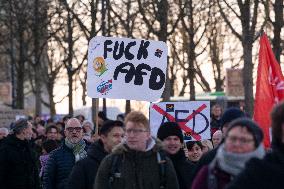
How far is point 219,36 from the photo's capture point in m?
49.3

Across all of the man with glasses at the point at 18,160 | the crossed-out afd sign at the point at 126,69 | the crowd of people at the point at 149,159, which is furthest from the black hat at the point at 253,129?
the man with glasses at the point at 18,160

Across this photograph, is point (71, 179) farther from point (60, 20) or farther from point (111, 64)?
point (60, 20)

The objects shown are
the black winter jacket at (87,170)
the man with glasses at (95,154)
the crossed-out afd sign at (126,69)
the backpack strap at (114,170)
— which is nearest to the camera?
the backpack strap at (114,170)

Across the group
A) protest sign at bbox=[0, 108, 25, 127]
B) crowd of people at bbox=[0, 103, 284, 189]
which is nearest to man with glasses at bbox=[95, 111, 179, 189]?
crowd of people at bbox=[0, 103, 284, 189]

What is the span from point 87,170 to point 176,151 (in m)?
0.89

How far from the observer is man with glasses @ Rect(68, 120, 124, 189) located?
8.81 meters

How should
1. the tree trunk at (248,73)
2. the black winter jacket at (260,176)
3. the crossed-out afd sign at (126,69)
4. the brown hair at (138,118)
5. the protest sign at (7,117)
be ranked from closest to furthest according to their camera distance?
the black winter jacket at (260,176)
the brown hair at (138,118)
the crossed-out afd sign at (126,69)
the tree trunk at (248,73)
the protest sign at (7,117)

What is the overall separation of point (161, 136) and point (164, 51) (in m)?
3.99

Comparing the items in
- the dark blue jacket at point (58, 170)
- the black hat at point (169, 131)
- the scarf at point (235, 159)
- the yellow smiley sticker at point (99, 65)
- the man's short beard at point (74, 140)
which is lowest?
the dark blue jacket at point (58, 170)

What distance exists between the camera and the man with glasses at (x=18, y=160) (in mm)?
12172

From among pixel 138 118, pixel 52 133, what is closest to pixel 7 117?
pixel 52 133

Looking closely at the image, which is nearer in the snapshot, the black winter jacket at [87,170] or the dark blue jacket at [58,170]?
the black winter jacket at [87,170]

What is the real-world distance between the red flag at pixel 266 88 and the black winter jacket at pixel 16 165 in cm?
330

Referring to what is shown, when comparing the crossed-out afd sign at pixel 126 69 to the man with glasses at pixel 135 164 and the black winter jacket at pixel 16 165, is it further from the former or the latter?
the man with glasses at pixel 135 164
